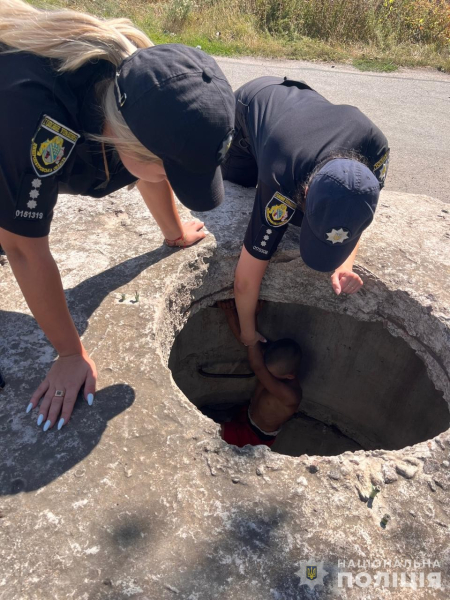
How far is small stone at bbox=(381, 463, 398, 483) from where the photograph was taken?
172cm

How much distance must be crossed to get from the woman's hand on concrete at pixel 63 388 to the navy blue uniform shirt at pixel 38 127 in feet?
1.76

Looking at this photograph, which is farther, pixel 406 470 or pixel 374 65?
pixel 374 65

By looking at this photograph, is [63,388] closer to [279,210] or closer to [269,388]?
[279,210]

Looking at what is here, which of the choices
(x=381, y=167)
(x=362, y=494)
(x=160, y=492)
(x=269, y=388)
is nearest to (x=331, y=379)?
(x=269, y=388)

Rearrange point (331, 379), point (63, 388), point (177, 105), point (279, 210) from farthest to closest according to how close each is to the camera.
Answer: point (331, 379) → point (279, 210) → point (63, 388) → point (177, 105)

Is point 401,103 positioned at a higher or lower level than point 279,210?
lower

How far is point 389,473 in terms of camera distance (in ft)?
5.71

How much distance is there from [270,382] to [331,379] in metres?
0.80

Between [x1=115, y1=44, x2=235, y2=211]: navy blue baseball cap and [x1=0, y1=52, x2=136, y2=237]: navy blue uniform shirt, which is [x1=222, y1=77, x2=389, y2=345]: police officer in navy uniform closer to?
[x1=115, y1=44, x2=235, y2=211]: navy blue baseball cap

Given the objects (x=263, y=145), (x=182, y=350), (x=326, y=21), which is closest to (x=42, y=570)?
(x=263, y=145)

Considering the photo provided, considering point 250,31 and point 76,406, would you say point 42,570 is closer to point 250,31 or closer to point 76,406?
point 76,406

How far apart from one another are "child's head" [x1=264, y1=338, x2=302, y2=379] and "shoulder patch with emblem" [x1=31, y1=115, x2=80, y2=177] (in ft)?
6.76

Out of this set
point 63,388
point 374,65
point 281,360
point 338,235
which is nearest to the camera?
point 63,388

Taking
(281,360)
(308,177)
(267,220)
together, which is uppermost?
(308,177)
